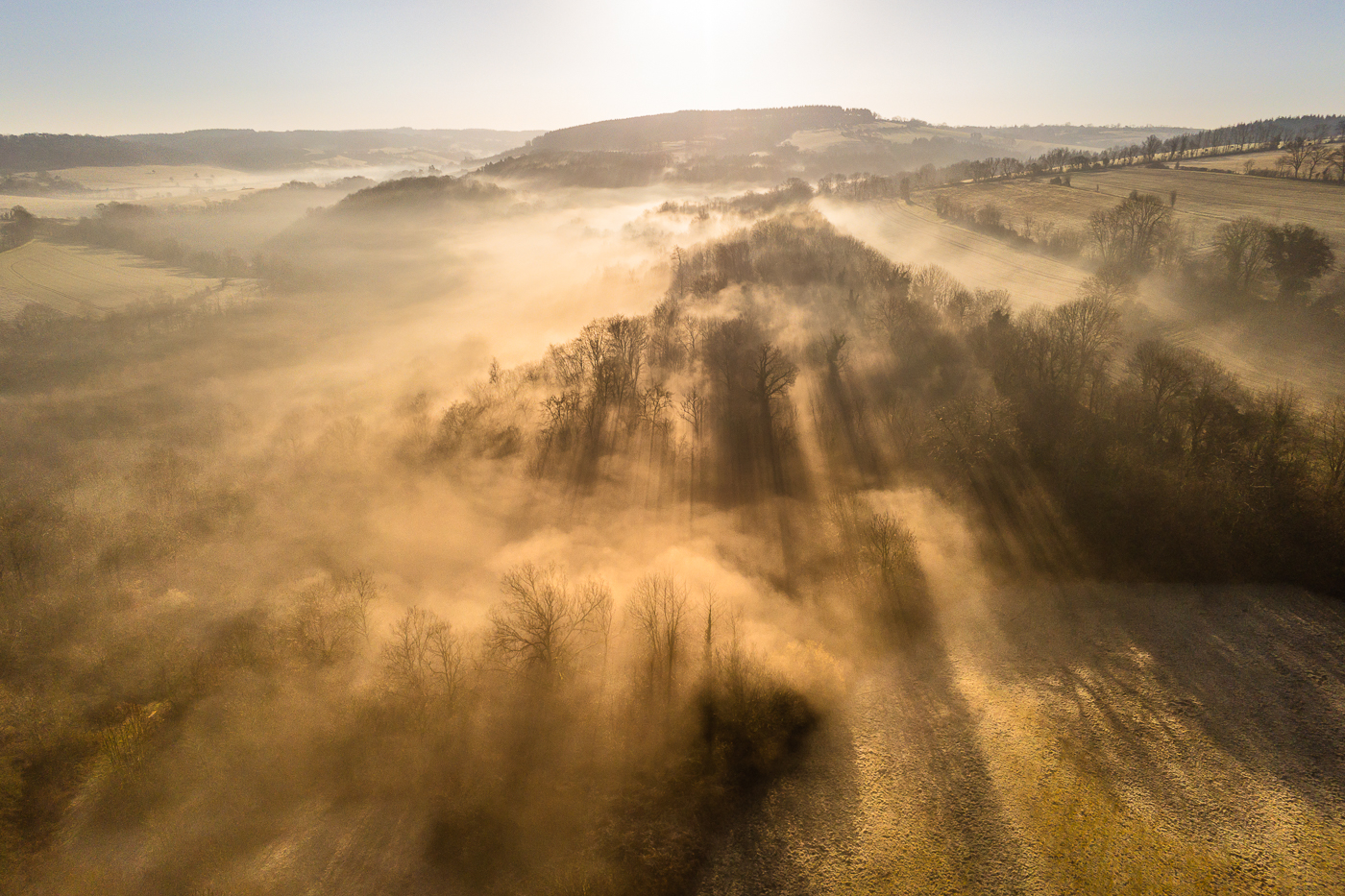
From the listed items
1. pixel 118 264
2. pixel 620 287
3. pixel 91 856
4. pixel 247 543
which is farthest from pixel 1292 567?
pixel 118 264

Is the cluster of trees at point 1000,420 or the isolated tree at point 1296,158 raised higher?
the isolated tree at point 1296,158

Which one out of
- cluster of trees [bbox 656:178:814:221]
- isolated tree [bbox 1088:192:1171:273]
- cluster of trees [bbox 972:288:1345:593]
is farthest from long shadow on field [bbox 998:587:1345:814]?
cluster of trees [bbox 656:178:814:221]

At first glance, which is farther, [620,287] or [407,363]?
[620,287]

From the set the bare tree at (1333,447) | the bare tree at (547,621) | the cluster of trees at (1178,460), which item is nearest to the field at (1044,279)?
the cluster of trees at (1178,460)

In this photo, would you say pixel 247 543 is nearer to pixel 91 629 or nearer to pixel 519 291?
pixel 91 629

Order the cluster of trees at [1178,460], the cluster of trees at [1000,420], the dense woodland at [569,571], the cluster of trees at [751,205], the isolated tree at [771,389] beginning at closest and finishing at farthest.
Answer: the dense woodland at [569,571]
the cluster of trees at [1178,460]
the cluster of trees at [1000,420]
the isolated tree at [771,389]
the cluster of trees at [751,205]

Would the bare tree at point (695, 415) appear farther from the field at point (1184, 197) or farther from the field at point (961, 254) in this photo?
the field at point (1184, 197)
